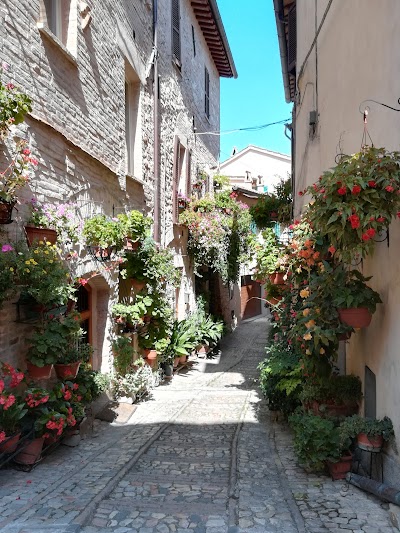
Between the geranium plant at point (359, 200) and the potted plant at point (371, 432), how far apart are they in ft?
4.82

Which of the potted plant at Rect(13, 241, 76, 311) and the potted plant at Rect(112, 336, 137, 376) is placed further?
the potted plant at Rect(112, 336, 137, 376)

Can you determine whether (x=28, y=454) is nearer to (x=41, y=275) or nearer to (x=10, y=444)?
(x=10, y=444)

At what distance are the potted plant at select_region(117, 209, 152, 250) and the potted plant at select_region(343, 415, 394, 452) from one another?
4.20 metres

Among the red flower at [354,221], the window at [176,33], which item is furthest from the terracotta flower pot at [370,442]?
the window at [176,33]

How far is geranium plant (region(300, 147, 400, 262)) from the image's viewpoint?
3373 mm

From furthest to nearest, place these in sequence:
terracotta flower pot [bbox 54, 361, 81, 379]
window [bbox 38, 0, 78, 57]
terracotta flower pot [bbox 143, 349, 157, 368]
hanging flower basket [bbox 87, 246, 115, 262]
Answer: terracotta flower pot [bbox 143, 349, 157, 368]
hanging flower basket [bbox 87, 246, 115, 262]
window [bbox 38, 0, 78, 57]
terracotta flower pot [bbox 54, 361, 81, 379]

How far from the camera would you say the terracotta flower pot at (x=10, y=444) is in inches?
153

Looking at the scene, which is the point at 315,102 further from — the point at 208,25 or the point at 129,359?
the point at 208,25

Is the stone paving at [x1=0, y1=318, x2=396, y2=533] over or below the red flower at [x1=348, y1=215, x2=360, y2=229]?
below

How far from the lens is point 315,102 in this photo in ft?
25.4

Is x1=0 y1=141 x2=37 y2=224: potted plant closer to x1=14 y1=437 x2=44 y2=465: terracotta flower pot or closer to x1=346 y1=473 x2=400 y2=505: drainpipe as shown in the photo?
x1=14 y1=437 x2=44 y2=465: terracotta flower pot

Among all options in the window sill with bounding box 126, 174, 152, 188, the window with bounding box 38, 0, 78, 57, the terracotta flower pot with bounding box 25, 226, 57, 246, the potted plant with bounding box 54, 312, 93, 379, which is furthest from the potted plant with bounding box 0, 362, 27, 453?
the window sill with bounding box 126, 174, 152, 188

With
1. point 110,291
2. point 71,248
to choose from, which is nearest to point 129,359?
point 110,291

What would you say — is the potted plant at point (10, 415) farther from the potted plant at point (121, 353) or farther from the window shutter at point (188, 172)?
the window shutter at point (188, 172)
